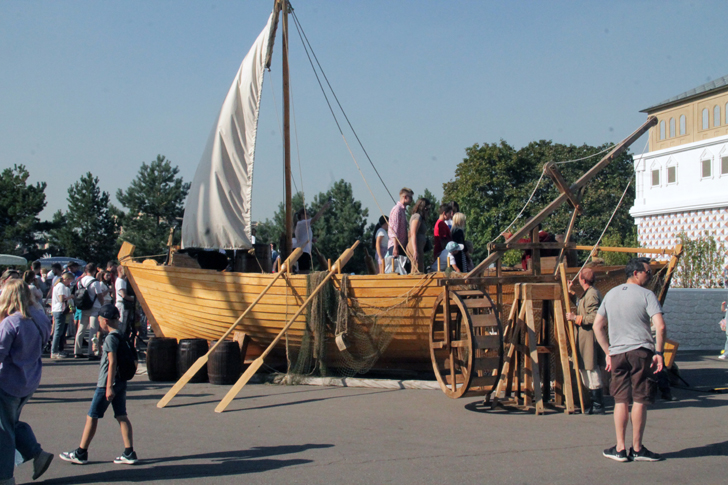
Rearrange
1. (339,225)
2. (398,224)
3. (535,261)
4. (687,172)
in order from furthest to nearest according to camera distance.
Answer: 1. (339,225)
2. (687,172)
3. (398,224)
4. (535,261)

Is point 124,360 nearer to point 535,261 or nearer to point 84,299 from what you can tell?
point 535,261

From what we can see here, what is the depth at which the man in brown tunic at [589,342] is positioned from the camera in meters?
6.94

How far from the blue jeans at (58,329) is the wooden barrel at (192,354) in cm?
379

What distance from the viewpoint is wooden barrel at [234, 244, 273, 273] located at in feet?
36.9

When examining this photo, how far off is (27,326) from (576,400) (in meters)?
5.63

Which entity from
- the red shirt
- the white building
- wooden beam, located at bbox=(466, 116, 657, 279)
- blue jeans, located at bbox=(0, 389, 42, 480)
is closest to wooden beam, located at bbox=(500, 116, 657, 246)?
wooden beam, located at bbox=(466, 116, 657, 279)

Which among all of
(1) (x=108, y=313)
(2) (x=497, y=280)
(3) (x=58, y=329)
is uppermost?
(2) (x=497, y=280)

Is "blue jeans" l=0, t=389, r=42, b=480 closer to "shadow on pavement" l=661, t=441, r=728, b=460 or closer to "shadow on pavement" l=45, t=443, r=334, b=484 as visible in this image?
"shadow on pavement" l=45, t=443, r=334, b=484

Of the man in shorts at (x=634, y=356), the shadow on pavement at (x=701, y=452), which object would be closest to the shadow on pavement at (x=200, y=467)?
the man in shorts at (x=634, y=356)

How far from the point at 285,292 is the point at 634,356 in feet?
17.6

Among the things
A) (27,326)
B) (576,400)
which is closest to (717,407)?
(576,400)

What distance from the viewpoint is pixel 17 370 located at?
4438mm

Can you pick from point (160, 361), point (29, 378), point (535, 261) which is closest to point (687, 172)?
point (535, 261)

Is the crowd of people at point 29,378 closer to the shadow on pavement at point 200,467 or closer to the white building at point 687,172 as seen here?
the shadow on pavement at point 200,467
